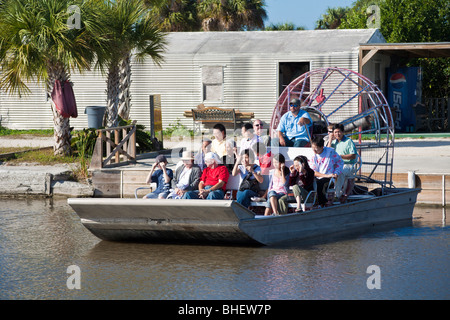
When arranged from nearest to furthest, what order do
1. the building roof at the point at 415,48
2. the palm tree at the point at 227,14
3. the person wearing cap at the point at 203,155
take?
the person wearing cap at the point at 203,155 < the building roof at the point at 415,48 < the palm tree at the point at 227,14

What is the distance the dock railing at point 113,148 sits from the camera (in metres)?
16.6

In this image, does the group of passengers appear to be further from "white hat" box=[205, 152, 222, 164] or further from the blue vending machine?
the blue vending machine

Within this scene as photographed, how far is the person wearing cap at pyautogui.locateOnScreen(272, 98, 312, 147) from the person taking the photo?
13094mm

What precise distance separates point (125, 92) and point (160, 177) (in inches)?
452

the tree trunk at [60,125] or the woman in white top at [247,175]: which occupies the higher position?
the tree trunk at [60,125]

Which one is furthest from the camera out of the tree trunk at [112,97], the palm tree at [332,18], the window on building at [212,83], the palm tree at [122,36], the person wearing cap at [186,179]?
the palm tree at [332,18]

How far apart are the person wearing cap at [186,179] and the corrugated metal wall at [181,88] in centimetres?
1362

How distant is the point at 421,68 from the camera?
28.0 m

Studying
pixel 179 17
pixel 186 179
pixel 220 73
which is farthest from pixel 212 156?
pixel 179 17

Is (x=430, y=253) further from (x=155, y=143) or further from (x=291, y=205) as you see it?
(x=155, y=143)

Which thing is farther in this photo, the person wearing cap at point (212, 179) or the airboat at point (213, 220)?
the person wearing cap at point (212, 179)

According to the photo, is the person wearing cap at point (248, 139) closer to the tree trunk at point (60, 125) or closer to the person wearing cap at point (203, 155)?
the person wearing cap at point (203, 155)

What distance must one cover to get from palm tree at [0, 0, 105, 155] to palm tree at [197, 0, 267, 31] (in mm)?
21371

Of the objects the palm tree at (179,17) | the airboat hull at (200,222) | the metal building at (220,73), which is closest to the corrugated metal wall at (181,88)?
the metal building at (220,73)
